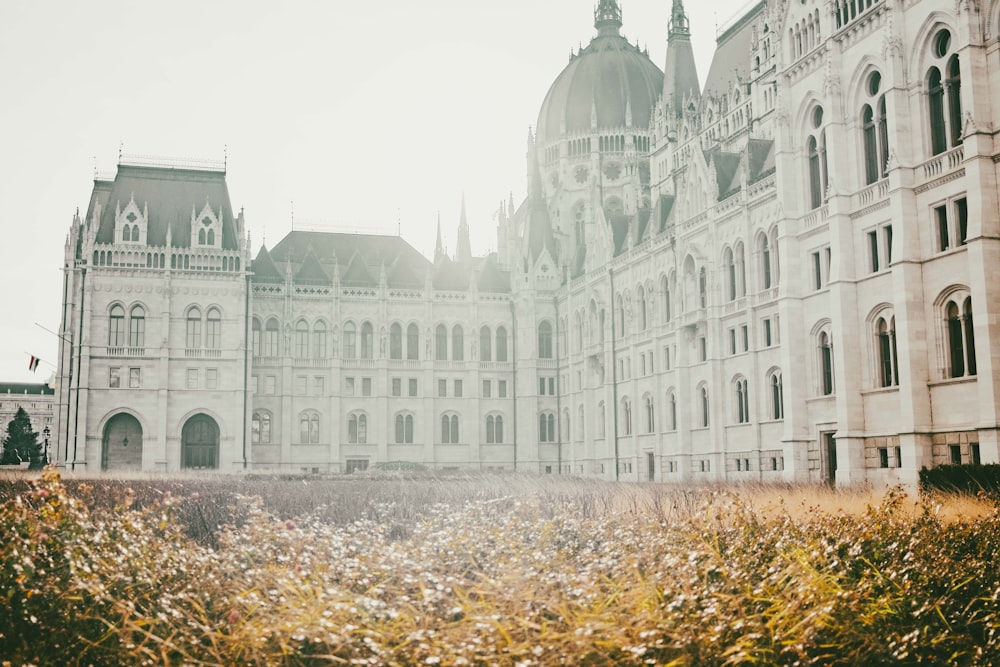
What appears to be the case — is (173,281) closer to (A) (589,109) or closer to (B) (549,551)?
(A) (589,109)

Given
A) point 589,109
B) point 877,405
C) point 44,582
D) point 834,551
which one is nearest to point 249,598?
point 44,582

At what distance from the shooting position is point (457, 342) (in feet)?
266

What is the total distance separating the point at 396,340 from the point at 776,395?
38.8 m

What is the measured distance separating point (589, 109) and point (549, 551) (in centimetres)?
7901

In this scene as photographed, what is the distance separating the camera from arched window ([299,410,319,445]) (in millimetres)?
75375

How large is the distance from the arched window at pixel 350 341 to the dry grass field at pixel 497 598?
64.1 metres

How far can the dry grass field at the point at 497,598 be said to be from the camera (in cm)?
882

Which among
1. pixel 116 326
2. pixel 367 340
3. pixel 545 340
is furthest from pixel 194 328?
pixel 545 340

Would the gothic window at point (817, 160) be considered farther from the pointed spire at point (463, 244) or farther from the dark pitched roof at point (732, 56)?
the pointed spire at point (463, 244)

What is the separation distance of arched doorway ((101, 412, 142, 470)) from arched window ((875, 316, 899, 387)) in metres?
50.1

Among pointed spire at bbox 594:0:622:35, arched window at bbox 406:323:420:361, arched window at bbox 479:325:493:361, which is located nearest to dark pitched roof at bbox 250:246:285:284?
arched window at bbox 406:323:420:361

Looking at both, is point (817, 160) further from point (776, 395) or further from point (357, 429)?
point (357, 429)

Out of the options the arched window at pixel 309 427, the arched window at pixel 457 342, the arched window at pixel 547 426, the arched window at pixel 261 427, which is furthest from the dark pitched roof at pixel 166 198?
the arched window at pixel 547 426

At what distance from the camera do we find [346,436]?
3009 inches
